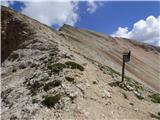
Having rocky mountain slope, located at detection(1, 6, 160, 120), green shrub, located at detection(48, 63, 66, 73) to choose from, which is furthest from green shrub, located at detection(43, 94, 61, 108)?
green shrub, located at detection(48, 63, 66, 73)

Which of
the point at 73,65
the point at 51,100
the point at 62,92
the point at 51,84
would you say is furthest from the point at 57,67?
the point at 51,100

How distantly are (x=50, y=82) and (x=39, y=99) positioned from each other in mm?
2304

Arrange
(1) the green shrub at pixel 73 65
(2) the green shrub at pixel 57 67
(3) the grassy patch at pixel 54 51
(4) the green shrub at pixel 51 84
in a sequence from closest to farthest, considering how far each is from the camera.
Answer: (4) the green shrub at pixel 51 84 < (2) the green shrub at pixel 57 67 < (1) the green shrub at pixel 73 65 < (3) the grassy patch at pixel 54 51

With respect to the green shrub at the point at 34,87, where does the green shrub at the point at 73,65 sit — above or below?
above

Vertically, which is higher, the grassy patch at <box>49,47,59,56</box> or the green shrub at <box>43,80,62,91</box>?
the grassy patch at <box>49,47,59,56</box>

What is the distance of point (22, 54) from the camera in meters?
36.4

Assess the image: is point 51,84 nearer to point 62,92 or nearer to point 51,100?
point 62,92

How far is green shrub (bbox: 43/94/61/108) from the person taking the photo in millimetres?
21609

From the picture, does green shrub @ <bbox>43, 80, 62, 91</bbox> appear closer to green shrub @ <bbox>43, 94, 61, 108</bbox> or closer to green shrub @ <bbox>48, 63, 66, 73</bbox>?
green shrub @ <bbox>43, 94, 61, 108</bbox>

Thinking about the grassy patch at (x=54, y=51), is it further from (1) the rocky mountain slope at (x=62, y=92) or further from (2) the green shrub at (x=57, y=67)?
(2) the green shrub at (x=57, y=67)

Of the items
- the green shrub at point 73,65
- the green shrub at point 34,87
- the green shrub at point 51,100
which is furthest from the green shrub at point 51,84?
the green shrub at point 73,65

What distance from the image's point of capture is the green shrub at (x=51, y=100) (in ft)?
70.9

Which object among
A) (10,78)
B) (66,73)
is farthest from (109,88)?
(10,78)

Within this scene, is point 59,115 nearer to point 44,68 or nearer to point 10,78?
point 44,68
